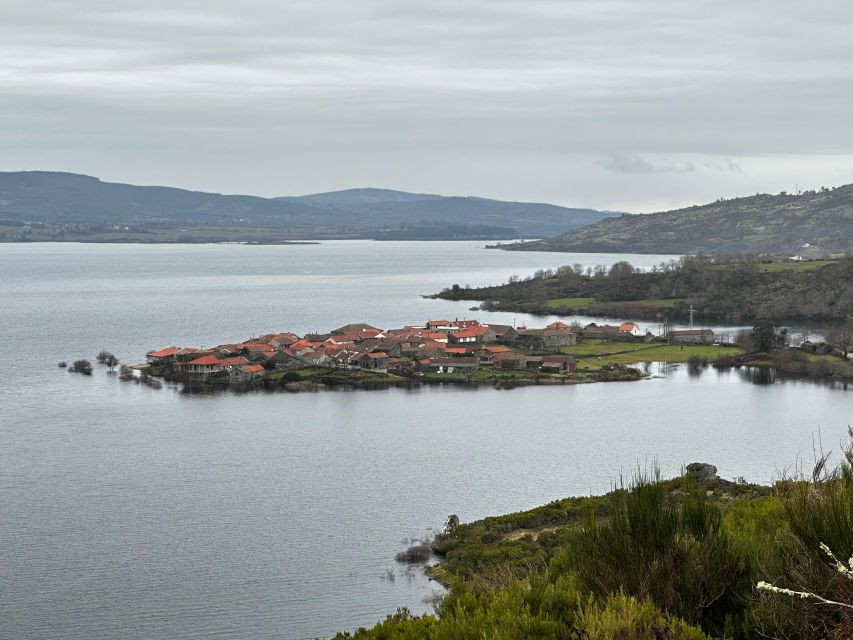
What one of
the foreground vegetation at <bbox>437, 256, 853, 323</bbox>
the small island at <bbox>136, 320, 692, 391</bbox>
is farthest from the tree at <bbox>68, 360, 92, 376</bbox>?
the foreground vegetation at <bbox>437, 256, 853, 323</bbox>

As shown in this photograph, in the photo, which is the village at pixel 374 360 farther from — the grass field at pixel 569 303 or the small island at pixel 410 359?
the grass field at pixel 569 303

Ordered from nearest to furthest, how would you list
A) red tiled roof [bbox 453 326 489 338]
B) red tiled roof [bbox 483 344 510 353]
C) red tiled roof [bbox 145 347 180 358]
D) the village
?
the village → red tiled roof [bbox 145 347 180 358] → red tiled roof [bbox 483 344 510 353] → red tiled roof [bbox 453 326 489 338]

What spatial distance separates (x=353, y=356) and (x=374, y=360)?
0.91m

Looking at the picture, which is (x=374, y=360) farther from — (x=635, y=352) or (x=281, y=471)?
(x=281, y=471)

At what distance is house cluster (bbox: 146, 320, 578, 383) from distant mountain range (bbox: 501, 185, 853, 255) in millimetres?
80059

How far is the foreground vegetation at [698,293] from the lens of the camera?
60.8 m

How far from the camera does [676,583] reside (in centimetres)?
604

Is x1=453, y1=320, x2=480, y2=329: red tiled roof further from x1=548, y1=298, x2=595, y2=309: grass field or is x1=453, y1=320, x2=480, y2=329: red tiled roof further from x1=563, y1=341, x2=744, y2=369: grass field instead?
x1=548, y1=298, x2=595, y2=309: grass field

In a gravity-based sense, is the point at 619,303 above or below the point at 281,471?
above

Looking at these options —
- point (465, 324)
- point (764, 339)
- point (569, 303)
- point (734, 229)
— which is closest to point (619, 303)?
point (569, 303)

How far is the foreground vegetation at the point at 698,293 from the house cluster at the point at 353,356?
20467mm

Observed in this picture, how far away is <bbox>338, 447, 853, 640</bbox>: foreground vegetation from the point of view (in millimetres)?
5191

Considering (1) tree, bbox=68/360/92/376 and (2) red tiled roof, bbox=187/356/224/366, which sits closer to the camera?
(2) red tiled roof, bbox=187/356/224/366

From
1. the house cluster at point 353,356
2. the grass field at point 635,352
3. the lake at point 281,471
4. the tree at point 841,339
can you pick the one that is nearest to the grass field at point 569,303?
the grass field at point 635,352
